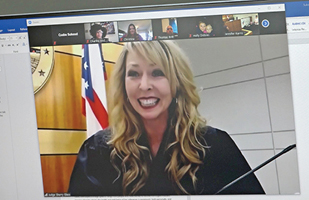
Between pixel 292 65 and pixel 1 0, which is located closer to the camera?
pixel 292 65

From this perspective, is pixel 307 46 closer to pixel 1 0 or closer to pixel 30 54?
pixel 30 54

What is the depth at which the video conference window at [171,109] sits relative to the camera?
921 millimetres

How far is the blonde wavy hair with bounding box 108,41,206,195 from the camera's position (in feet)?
3.10

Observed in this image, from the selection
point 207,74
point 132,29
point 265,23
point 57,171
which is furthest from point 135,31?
point 57,171

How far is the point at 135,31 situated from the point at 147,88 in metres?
0.17

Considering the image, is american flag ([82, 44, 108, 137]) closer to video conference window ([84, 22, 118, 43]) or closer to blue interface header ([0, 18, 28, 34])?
video conference window ([84, 22, 118, 43])

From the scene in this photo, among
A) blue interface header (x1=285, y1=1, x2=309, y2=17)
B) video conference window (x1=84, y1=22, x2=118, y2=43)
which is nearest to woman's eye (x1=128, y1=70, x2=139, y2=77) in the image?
video conference window (x1=84, y1=22, x2=118, y2=43)

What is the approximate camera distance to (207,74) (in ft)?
3.07

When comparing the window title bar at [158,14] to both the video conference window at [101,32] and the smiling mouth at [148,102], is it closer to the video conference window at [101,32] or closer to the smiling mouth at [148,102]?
the video conference window at [101,32]

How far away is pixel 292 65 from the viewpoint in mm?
909

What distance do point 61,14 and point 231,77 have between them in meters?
0.54

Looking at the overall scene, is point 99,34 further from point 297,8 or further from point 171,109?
point 297,8

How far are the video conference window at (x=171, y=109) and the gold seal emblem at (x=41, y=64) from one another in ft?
0.05

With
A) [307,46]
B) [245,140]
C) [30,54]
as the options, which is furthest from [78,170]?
[307,46]
